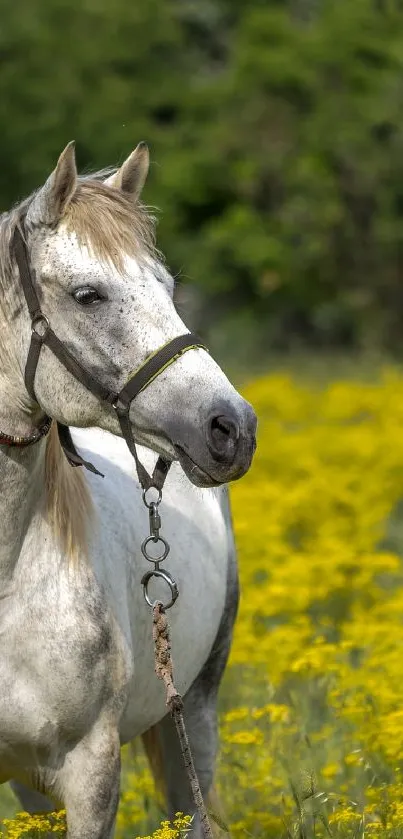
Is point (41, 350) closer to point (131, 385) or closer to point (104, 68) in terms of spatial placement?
point (131, 385)

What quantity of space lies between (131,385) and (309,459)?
7051mm

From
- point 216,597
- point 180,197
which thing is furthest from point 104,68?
point 216,597

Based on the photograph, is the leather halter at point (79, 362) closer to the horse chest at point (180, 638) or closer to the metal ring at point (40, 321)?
the metal ring at point (40, 321)

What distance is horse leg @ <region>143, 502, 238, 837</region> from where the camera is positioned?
4.57 metres

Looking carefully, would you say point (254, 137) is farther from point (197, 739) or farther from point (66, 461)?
point (66, 461)

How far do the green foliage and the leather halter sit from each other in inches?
1016

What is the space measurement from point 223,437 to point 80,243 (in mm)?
580

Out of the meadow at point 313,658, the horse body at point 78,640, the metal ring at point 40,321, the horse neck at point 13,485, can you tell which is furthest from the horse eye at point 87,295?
the meadow at point 313,658

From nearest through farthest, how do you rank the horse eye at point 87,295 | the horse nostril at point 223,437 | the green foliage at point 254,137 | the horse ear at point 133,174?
1. the horse nostril at point 223,437
2. the horse eye at point 87,295
3. the horse ear at point 133,174
4. the green foliage at point 254,137

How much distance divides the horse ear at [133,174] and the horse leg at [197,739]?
158cm

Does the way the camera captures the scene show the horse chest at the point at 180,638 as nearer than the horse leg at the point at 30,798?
Yes

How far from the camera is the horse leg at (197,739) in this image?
180 inches

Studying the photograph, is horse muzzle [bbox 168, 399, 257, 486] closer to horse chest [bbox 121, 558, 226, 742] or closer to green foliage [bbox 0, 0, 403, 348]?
horse chest [bbox 121, 558, 226, 742]

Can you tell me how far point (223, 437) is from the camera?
10.1 ft
